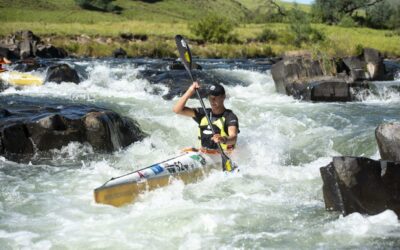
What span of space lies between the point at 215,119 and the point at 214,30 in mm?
32940

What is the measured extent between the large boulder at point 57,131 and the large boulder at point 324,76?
7.66 m

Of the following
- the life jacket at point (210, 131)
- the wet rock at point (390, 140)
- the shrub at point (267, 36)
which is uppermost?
the wet rock at point (390, 140)

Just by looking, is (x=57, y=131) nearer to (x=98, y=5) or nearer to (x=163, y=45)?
(x=163, y=45)

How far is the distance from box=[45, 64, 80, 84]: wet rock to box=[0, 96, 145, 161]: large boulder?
23.9 feet

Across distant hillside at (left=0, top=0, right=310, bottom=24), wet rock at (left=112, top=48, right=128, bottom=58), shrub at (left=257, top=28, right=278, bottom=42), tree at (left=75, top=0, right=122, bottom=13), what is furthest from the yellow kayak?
tree at (left=75, top=0, right=122, bottom=13)

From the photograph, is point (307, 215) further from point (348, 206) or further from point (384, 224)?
point (384, 224)

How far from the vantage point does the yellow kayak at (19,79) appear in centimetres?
1695

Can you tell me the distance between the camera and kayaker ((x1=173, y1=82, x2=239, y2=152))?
26.0 ft

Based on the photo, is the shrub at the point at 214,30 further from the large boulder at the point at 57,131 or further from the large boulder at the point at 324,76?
the large boulder at the point at 57,131

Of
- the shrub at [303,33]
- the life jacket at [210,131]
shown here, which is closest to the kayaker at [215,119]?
the life jacket at [210,131]

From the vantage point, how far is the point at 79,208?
6824 millimetres

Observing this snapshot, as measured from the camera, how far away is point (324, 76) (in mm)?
17719

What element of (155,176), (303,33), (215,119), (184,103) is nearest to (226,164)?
(215,119)

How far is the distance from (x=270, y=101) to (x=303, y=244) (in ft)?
36.6
